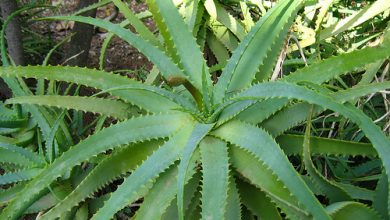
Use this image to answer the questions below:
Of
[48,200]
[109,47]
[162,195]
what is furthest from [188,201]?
[109,47]

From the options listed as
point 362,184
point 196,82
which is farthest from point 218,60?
point 362,184

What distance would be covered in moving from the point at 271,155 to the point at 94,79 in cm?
42

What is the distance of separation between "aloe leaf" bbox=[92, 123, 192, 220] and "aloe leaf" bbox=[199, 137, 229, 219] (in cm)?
5

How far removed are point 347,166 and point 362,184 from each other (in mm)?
81

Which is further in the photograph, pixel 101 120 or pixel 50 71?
pixel 101 120

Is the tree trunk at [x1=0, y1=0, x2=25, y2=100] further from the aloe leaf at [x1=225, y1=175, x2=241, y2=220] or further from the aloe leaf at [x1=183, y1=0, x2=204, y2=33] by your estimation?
the aloe leaf at [x1=225, y1=175, x2=241, y2=220]

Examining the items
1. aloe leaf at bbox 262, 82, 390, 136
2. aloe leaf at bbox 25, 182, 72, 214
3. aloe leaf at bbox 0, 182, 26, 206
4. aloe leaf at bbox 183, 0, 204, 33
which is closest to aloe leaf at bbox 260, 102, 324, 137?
aloe leaf at bbox 262, 82, 390, 136

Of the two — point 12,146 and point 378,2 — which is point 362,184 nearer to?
point 378,2

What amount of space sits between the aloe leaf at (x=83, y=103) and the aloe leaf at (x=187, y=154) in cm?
23

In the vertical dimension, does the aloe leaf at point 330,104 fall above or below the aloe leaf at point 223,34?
below

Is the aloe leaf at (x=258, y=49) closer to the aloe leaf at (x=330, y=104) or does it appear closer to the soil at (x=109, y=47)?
the aloe leaf at (x=330, y=104)

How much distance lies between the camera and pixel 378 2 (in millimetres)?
1280

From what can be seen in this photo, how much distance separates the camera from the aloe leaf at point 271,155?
2.59ft

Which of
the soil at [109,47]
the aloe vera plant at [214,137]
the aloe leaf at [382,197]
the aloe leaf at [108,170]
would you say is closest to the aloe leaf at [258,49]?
the aloe vera plant at [214,137]
